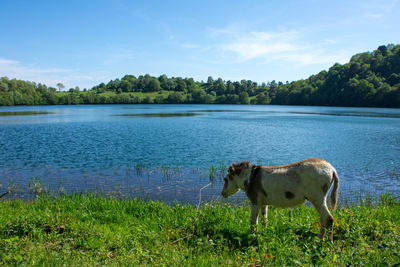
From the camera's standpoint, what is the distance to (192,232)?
6754 mm

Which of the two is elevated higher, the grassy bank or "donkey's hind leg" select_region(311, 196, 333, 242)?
"donkey's hind leg" select_region(311, 196, 333, 242)

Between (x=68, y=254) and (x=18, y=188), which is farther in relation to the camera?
(x=18, y=188)

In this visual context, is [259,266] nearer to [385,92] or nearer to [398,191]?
[398,191]

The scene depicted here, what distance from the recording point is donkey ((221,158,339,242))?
562 centimetres

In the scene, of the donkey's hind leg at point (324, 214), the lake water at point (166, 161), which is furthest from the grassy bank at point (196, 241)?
the lake water at point (166, 161)

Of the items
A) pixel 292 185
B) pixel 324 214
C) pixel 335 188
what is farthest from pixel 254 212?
pixel 335 188

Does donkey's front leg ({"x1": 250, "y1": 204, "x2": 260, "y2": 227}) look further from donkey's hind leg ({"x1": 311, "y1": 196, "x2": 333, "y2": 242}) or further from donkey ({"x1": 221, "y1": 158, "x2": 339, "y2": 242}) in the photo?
donkey's hind leg ({"x1": 311, "y1": 196, "x2": 333, "y2": 242})

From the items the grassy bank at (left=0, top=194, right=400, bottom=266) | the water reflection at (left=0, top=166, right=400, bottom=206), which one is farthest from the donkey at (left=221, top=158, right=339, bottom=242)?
the water reflection at (left=0, top=166, right=400, bottom=206)

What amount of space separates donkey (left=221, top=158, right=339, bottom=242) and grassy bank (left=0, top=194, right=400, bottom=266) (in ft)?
2.00

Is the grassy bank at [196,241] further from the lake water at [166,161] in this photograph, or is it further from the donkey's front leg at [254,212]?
the lake water at [166,161]

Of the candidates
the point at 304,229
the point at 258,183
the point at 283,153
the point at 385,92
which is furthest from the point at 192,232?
the point at 385,92

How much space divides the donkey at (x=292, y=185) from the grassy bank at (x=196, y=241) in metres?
0.61

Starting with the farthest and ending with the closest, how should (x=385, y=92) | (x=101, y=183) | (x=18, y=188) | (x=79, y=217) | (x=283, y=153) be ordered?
(x=385, y=92)
(x=283, y=153)
(x=101, y=183)
(x=18, y=188)
(x=79, y=217)

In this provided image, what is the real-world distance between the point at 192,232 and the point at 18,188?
1292 cm
